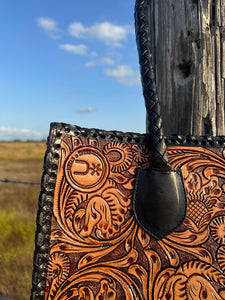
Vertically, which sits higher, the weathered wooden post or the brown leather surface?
the weathered wooden post

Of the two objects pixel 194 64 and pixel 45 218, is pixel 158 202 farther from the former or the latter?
pixel 194 64

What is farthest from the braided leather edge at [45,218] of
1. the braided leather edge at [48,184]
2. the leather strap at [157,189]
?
the leather strap at [157,189]

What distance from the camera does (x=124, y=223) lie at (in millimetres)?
530

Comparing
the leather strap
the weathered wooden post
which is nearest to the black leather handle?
the leather strap

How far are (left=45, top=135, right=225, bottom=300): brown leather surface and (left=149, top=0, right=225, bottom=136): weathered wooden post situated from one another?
234 millimetres

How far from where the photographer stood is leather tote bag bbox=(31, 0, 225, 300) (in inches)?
20.1

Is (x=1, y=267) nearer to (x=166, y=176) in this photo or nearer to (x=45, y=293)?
(x=45, y=293)

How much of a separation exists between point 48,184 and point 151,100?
0.30m

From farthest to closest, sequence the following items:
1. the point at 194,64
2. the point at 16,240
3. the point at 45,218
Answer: the point at 16,240 → the point at 194,64 → the point at 45,218

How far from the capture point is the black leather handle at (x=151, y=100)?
0.54 meters

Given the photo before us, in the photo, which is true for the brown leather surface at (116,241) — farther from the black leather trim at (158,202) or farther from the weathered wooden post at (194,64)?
the weathered wooden post at (194,64)

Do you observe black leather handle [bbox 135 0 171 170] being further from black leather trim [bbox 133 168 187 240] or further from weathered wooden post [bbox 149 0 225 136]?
weathered wooden post [bbox 149 0 225 136]

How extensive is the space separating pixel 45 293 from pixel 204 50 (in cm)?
74

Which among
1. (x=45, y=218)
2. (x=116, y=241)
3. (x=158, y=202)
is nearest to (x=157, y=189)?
(x=158, y=202)
